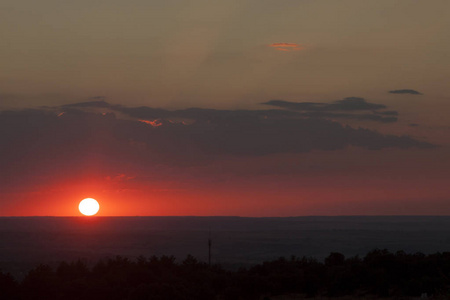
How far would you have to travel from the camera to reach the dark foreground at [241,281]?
3544 cm

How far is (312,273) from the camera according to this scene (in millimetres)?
41625

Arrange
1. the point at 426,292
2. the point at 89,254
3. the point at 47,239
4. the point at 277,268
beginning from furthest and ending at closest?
the point at 47,239 < the point at 89,254 < the point at 277,268 < the point at 426,292

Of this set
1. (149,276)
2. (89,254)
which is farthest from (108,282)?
(89,254)

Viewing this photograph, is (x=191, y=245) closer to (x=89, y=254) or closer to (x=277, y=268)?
(x=89, y=254)

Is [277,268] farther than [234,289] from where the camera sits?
Yes

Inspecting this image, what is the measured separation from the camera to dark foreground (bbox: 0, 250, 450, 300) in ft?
116

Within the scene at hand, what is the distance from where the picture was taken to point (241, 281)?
39.6m

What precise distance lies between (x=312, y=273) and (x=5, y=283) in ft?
58.6

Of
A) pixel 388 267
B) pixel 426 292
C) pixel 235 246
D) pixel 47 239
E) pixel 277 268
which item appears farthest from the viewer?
pixel 47 239

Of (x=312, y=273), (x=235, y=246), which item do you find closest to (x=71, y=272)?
(x=312, y=273)

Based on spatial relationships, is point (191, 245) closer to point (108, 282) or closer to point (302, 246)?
point (302, 246)

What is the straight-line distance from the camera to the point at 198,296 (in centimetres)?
3488

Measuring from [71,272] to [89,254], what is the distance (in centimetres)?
8843

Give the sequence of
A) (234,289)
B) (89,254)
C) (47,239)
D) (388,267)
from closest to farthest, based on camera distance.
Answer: (234,289) < (388,267) < (89,254) < (47,239)
